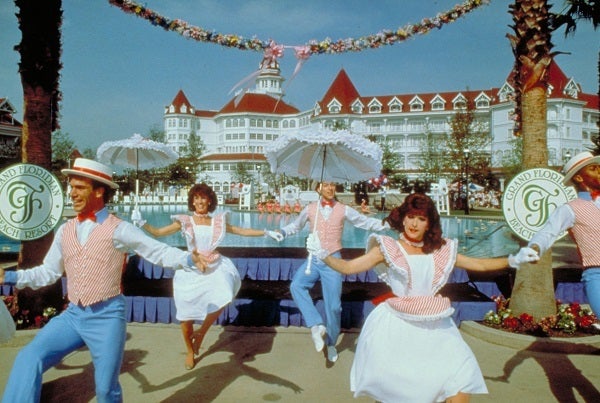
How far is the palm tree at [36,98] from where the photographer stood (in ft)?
23.2

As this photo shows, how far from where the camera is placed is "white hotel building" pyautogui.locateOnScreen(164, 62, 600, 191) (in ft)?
232

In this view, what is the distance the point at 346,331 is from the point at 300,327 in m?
0.66

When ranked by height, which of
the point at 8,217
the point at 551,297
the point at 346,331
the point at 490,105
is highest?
the point at 490,105

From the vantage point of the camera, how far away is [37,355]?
3391 millimetres

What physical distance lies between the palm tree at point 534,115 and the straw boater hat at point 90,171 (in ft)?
18.1

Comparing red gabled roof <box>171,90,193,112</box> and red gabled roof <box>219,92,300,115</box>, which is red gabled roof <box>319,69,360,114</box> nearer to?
red gabled roof <box>219,92,300,115</box>

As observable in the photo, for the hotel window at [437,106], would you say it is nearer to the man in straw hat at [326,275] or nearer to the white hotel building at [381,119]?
the white hotel building at [381,119]

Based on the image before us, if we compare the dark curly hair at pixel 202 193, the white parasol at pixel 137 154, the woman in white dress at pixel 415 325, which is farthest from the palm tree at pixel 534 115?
the white parasol at pixel 137 154

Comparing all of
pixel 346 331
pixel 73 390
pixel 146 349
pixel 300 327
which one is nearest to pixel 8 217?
pixel 146 349

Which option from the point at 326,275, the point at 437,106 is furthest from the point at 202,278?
the point at 437,106

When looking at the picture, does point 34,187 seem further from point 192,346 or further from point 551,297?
point 551,297

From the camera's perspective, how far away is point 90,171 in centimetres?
394

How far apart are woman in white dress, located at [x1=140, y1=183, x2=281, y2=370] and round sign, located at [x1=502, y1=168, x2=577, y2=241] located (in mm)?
3180

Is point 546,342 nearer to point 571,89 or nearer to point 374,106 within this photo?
point 571,89
